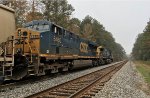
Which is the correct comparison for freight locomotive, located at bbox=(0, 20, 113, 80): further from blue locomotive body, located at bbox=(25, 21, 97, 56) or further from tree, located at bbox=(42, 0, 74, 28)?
tree, located at bbox=(42, 0, 74, 28)

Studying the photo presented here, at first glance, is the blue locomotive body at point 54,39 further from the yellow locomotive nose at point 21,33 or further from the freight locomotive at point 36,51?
the yellow locomotive nose at point 21,33

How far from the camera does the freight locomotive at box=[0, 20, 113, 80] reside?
1283cm

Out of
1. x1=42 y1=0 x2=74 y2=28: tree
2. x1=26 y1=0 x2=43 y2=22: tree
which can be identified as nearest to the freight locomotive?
x1=26 y1=0 x2=43 y2=22: tree

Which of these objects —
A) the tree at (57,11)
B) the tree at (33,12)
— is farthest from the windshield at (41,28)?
the tree at (57,11)

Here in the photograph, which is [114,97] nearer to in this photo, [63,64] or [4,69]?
[4,69]

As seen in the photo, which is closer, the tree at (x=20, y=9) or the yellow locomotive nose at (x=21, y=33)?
the yellow locomotive nose at (x=21, y=33)

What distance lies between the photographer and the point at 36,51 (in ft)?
53.7

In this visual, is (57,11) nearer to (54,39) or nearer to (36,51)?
(54,39)

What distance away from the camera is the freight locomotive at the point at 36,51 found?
12.8 meters

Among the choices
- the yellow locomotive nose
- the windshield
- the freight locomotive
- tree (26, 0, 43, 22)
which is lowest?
the freight locomotive

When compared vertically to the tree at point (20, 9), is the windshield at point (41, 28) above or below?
below

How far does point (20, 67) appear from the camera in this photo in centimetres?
1492

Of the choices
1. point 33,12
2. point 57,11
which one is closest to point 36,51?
point 33,12

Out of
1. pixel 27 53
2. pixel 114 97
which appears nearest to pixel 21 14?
pixel 27 53
